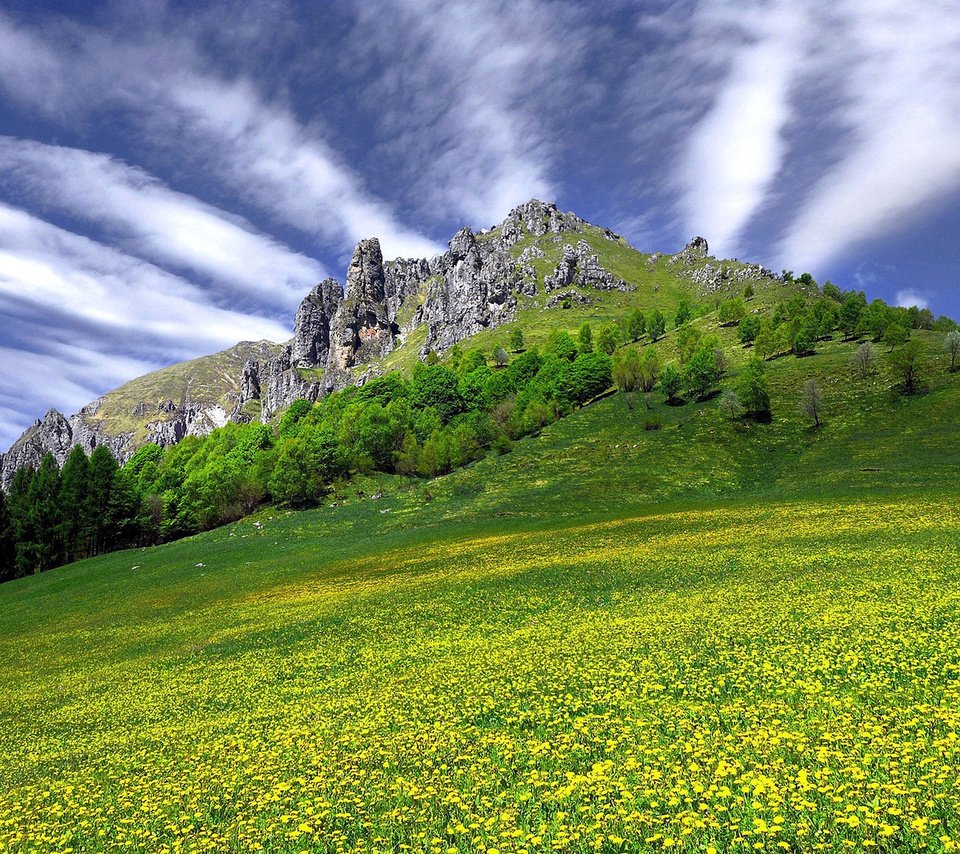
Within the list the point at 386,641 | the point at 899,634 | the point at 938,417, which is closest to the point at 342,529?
the point at 386,641

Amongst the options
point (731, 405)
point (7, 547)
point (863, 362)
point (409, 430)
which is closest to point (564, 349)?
point (409, 430)

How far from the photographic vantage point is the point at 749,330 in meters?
161

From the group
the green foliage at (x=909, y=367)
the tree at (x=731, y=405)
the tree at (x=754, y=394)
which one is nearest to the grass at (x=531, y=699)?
the tree at (x=754, y=394)

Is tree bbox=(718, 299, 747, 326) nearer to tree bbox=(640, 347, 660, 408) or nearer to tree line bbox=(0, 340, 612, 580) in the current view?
tree line bbox=(0, 340, 612, 580)

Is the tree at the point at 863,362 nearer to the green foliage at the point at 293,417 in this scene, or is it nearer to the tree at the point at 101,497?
the green foliage at the point at 293,417

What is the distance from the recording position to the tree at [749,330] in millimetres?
160375

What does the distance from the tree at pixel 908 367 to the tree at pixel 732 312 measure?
84783mm

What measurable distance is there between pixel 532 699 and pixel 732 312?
19661 cm

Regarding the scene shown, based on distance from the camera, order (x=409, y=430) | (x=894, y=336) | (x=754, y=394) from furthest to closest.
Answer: (x=409, y=430), (x=894, y=336), (x=754, y=394)

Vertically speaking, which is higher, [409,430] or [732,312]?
[732,312]

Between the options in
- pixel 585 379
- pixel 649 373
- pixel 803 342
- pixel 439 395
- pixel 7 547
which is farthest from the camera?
pixel 439 395

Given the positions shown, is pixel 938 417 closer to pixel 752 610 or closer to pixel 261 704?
pixel 752 610

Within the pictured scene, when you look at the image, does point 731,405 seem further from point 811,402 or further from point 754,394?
point 811,402

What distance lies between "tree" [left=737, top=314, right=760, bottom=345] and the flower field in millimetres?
136342
